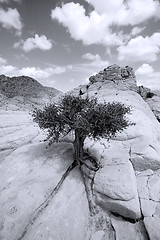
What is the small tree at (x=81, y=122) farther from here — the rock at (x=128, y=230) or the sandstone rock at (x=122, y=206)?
the rock at (x=128, y=230)

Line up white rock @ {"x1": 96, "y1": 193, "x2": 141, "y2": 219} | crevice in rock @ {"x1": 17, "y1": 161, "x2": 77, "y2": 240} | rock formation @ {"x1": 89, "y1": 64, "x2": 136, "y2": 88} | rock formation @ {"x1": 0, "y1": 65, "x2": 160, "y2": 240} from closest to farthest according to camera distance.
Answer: crevice in rock @ {"x1": 17, "y1": 161, "x2": 77, "y2": 240}
rock formation @ {"x1": 0, "y1": 65, "x2": 160, "y2": 240}
white rock @ {"x1": 96, "y1": 193, "x2": 141, "y2": 219}
rock formation @ {"x1": 89, "y1": 64, "x2": 136, "y2": 88}

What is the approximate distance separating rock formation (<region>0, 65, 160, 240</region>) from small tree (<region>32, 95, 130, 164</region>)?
5.69 ft

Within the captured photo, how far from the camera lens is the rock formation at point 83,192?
7324 millimetres

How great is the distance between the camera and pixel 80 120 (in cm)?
952

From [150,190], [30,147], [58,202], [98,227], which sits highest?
[30,147]

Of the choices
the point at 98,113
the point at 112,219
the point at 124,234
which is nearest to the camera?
the point at 124,234

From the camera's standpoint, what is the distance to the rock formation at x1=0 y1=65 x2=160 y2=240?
7.32 metres

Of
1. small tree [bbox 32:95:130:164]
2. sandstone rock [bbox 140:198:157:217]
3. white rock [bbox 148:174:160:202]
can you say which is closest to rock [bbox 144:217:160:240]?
sandstone rock [bbox 140:198:157:217]

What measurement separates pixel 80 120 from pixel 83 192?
4.36 meters

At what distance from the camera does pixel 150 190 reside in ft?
29.0

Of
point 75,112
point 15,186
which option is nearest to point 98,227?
point 15,186

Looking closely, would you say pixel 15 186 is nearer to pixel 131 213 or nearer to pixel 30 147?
pixel 30 147

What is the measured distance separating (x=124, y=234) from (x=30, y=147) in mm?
Result: 8723

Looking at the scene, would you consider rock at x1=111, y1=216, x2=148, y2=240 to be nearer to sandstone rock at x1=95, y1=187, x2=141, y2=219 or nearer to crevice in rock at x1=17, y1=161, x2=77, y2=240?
sandstone rock at x1=95, y1=187, x2=141, y2=219
